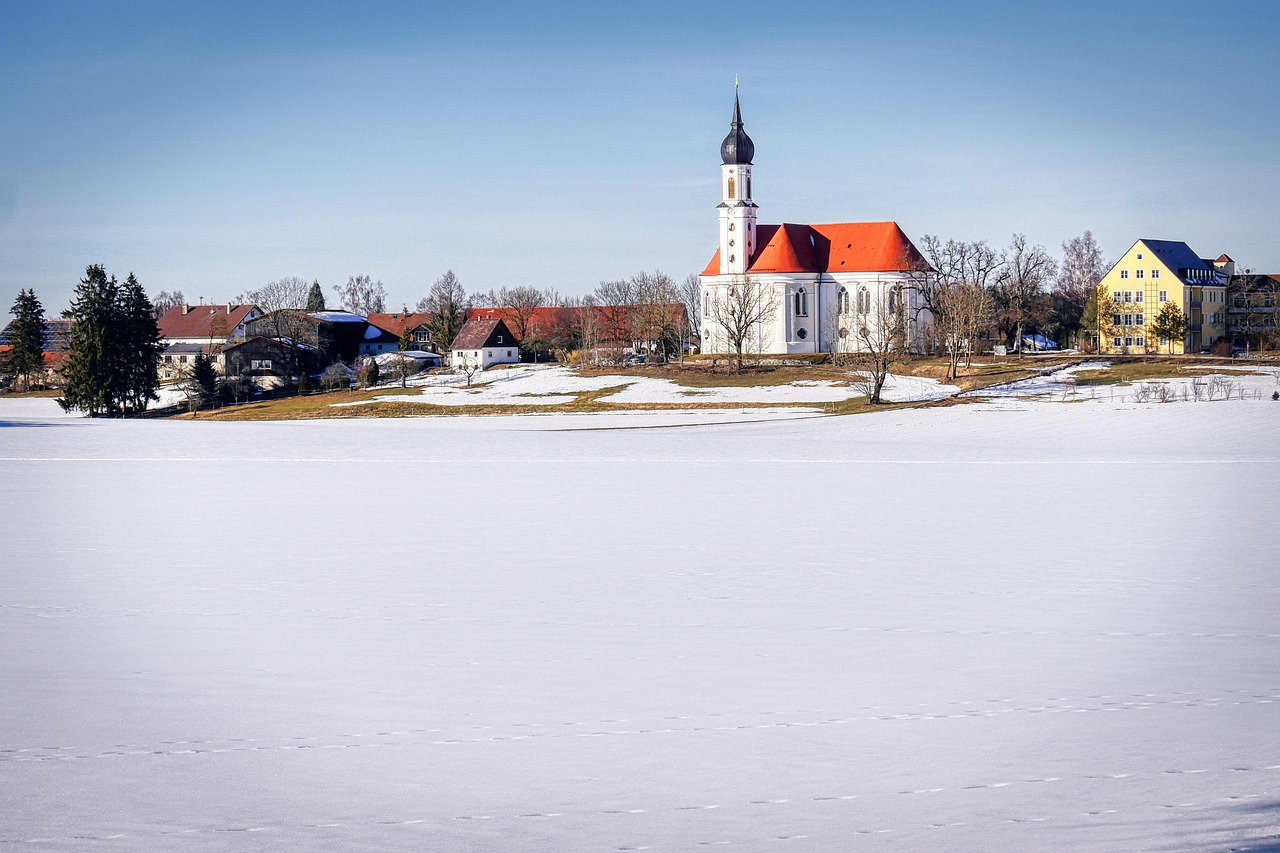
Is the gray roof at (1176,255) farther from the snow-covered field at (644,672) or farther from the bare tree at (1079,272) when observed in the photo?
the snow-covered field at (644,672)

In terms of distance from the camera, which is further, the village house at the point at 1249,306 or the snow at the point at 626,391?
the village house at the point at 1249,306

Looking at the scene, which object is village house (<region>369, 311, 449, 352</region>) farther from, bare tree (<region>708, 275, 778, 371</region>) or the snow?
the snow

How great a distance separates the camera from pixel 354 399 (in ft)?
239

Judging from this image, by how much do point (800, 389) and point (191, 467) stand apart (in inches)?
1591

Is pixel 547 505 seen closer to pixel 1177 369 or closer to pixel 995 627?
pixel 995 627

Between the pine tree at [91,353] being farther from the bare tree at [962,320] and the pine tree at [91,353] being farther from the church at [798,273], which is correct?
the bare tree at [962,320]

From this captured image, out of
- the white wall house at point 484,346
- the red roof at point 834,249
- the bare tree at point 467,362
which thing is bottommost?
the bare tree at point 467,362

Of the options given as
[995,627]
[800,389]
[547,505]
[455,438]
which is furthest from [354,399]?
[995,627]

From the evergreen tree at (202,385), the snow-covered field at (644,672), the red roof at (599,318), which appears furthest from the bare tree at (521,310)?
the snow-covered field at (644,672)

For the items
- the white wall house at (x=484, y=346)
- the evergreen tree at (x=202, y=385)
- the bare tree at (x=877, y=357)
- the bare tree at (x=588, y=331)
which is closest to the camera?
the bare tree at (x=877, y=357)

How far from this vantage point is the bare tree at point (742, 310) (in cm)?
8231

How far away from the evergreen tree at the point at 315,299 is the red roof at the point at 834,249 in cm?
6654

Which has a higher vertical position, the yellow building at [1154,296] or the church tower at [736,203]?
the church tower at [736,203]

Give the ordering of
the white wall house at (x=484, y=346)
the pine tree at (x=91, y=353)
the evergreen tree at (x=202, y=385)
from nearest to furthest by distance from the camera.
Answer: the pine tree at (x=91, y=353) → the evergreen tree at (x=202, y=385) → the white wall house at (x=484, y=346)
